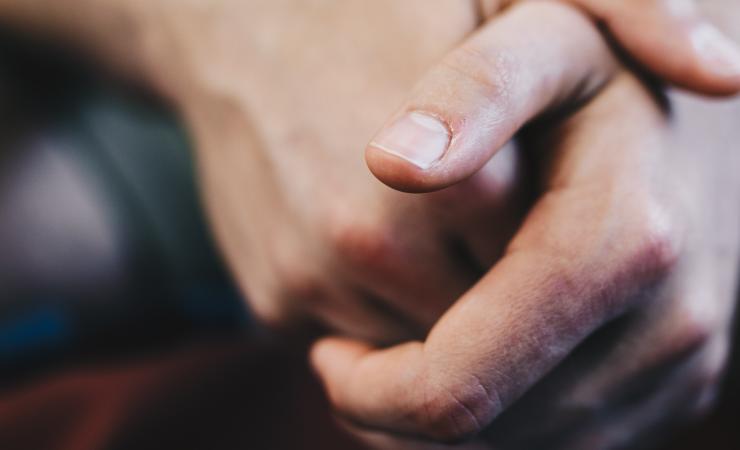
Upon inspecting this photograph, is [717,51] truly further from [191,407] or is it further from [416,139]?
[191,407]

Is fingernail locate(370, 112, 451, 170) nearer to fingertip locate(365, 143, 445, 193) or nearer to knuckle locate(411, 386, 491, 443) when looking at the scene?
fingertip locate(365, 143, 445, 193)

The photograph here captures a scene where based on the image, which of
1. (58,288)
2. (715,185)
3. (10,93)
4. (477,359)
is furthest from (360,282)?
(10,93)

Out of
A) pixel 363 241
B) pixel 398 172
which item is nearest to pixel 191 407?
pixel 363 241

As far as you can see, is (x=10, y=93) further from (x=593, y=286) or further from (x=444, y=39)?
(x=593, y=286)

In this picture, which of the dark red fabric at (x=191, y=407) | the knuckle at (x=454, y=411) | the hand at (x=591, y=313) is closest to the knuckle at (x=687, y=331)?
the hand at (x=591, y=313)

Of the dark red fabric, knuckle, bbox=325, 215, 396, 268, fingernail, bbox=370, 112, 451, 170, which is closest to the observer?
fingernail, bbox=370, 112, 451, 170

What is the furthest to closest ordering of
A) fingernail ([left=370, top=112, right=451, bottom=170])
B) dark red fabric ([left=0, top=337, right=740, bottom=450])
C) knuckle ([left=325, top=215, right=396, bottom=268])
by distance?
dark red fabric ([left=0, top=337, right=740, bottom=450]) < knuckle ([left=325, top=215, right=396, bottom=268]) < fingernail ([left=370, top=112, right=451, bottom=170])

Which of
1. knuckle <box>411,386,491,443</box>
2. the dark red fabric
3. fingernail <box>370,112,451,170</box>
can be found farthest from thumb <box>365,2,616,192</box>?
the dark red fabric
